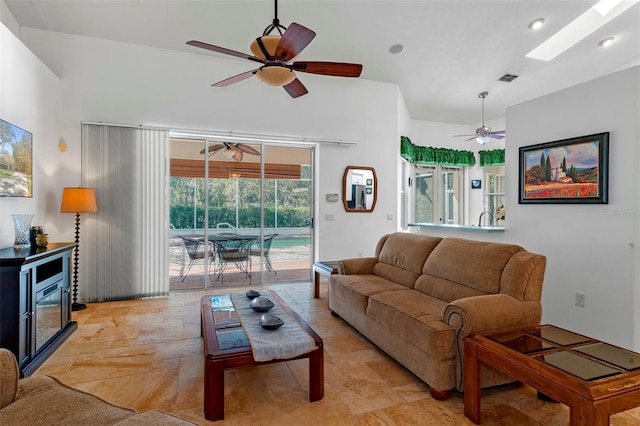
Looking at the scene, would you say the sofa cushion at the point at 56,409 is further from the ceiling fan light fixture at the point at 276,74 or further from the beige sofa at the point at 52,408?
the ceiling fan light fixture at the point at 276,74

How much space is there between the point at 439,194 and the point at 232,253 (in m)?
5.20

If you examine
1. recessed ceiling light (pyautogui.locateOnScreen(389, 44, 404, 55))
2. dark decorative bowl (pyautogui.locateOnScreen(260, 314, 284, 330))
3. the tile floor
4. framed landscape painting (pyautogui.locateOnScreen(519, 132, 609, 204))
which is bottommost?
the tile floor

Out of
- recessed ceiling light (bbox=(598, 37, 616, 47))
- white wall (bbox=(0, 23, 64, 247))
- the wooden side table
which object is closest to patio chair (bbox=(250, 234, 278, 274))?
the wooden side table

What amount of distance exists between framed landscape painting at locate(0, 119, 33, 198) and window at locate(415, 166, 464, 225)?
22.3ft

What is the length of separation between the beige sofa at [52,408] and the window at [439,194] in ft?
23.2

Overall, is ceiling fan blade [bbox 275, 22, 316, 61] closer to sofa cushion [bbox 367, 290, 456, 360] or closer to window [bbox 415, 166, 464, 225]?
sofa cushion [bbox 367, 290, 456, 360]

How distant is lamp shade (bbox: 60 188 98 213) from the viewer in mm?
3951

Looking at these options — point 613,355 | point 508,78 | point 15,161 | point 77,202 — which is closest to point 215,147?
point 77,202

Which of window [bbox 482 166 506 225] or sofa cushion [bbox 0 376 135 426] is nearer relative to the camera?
sofa cushion [bbox 0 376 135 426]

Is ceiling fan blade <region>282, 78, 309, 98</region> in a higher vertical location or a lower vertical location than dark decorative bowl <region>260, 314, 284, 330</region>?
higher

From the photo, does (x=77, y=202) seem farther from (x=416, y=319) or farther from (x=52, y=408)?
(x=416, y=319)

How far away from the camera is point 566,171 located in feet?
10.9

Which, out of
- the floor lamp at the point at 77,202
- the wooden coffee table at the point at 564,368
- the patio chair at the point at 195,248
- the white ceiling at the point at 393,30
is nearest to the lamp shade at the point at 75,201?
the floor lamp at the point at 77,202

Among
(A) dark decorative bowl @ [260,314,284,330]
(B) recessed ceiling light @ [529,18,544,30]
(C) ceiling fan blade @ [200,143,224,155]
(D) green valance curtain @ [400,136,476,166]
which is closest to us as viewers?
(A) dark decorative bowl @ [260,314,284,330]
